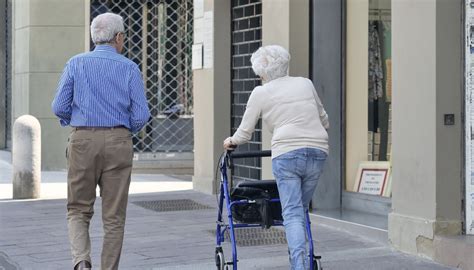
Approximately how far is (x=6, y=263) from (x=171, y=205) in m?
4.12

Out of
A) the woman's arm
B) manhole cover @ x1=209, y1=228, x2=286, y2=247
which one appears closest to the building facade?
manhole cover @ x1=209, y1=228, x2=286, y2=247

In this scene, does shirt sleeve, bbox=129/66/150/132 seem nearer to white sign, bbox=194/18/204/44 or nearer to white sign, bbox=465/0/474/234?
white sign, bbox=465/0/474/234

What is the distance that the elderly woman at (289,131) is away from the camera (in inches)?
229

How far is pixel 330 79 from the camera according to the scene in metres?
9.85

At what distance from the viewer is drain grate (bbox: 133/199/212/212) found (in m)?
11.0

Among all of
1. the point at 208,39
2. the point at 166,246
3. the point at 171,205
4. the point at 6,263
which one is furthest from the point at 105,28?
the point at 208,39

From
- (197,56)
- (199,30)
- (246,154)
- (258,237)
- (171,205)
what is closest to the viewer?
(246,154)

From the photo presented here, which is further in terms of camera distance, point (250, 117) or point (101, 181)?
point (250, 117)

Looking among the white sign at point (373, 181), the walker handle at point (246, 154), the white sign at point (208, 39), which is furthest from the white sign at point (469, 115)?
the white sign at point (208, 39)

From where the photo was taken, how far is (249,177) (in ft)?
38.5

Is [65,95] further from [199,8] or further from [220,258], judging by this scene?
[199,8]

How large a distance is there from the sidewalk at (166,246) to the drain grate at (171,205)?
282mm

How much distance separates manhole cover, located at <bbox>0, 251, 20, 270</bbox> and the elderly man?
162 centimetres

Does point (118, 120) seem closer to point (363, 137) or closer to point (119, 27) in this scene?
point (119, 27)
